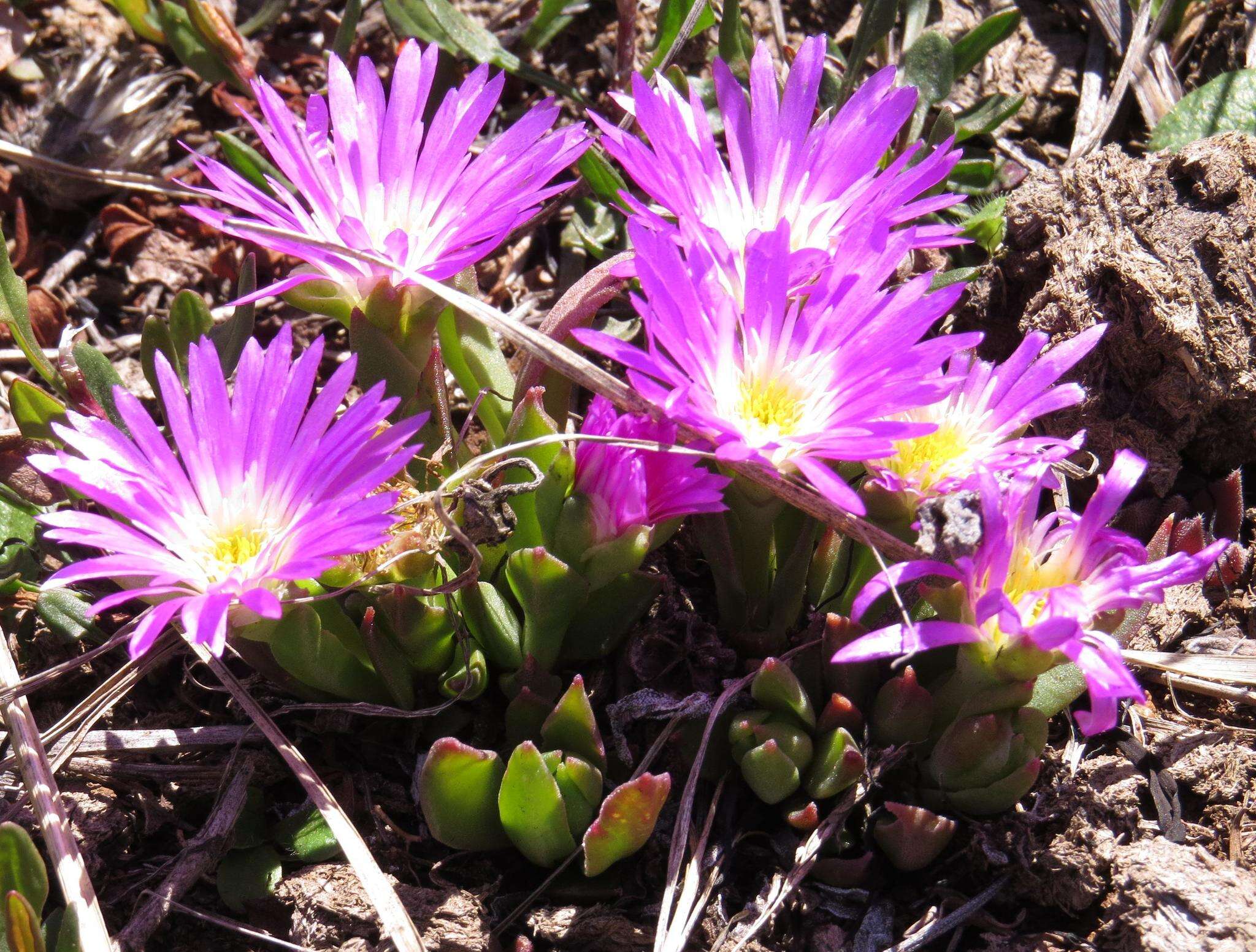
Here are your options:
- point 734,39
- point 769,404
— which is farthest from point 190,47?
point 769,404

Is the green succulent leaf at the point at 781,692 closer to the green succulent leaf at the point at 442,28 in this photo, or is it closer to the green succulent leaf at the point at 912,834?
the green succulent leaf at the point at 912,834

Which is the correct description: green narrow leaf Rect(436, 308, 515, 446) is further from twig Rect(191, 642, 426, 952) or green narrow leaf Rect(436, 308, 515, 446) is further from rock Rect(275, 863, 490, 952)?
rock Rect(275, 863, 490, 952)

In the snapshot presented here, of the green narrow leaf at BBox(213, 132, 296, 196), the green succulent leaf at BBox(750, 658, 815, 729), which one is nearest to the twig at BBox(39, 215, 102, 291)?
the green narrow leaf at BBox(213, 132, 296, 196)

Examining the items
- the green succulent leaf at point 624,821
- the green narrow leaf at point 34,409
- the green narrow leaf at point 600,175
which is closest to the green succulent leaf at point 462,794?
the green succulent leaf at point 624,821

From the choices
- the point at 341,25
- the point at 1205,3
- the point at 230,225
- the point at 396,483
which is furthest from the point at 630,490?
the point at 1205,3

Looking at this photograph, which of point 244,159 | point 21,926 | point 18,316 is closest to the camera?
point 21,926

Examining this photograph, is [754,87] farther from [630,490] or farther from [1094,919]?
[1094,919]

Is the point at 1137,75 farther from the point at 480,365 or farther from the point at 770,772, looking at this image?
the point at 770,772
